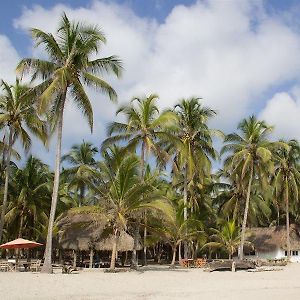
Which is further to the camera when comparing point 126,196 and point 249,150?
point 249,150

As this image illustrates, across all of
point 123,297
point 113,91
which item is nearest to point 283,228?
point 113,91

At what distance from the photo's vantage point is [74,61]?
23.0 metres

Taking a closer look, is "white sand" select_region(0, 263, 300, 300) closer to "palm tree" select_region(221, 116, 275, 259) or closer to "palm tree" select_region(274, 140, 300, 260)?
"palm tree" select_region(221, 116, 275, 259)

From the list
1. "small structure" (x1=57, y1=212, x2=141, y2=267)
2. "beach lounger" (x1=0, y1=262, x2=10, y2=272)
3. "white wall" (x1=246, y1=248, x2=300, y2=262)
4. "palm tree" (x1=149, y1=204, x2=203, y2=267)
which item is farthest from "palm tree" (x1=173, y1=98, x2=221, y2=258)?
"white wall" (x1=246, y1=248, x2=300, y2=262)

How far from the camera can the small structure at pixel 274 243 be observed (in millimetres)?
48194

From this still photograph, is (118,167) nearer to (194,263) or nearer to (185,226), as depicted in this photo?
(185,226)

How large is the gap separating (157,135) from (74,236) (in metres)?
9.01

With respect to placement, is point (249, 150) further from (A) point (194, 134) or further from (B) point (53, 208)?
(B) point (53, 208)

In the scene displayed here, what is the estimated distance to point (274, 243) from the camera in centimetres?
4897

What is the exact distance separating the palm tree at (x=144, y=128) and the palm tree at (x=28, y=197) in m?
8.58

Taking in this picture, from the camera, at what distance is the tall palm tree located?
22312mm

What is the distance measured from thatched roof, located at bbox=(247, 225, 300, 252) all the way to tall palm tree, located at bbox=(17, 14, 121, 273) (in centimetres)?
3052

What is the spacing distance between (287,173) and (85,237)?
22.2 metres

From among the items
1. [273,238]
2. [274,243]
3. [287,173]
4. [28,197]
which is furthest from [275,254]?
[28,197]
